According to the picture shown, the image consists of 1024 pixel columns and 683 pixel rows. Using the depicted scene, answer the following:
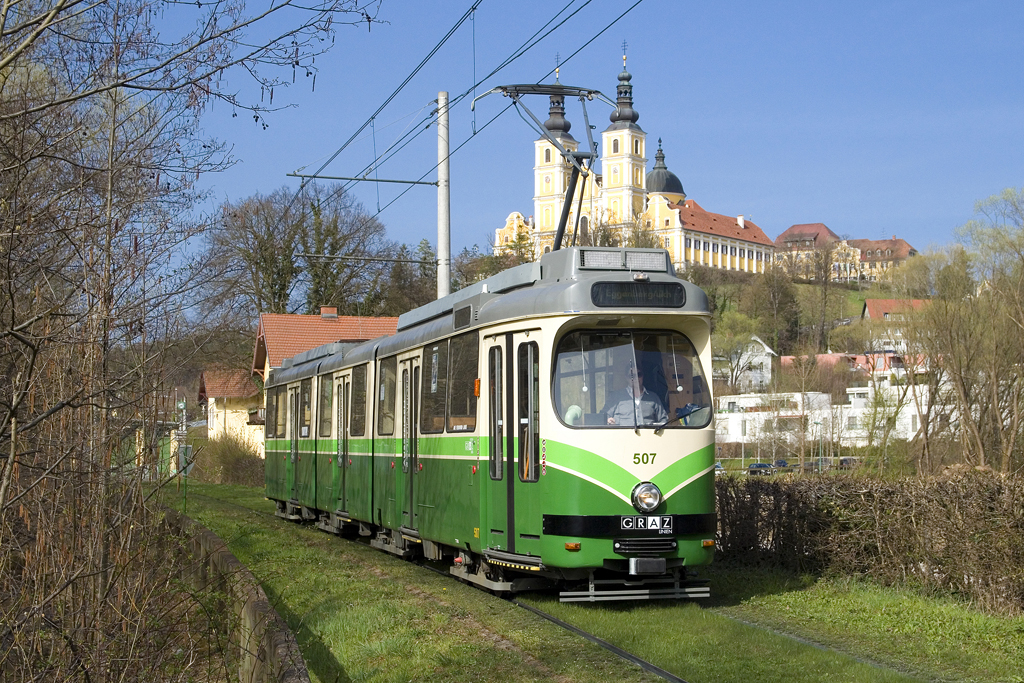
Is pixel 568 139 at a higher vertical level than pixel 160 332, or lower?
higher

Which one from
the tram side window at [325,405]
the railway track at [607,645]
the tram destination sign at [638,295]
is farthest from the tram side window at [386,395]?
the tram destination sign at [638,295]

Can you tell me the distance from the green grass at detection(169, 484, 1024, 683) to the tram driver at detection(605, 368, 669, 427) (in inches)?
70.4

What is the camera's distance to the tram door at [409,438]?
48.1ft

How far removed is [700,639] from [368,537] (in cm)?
1153

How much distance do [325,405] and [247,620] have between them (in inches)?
422

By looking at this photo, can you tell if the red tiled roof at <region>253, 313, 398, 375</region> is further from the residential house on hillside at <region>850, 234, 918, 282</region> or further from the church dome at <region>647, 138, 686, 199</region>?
the church dome at <region>647, 138, 686, 199</region>

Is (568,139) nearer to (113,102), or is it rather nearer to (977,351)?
(977,351)

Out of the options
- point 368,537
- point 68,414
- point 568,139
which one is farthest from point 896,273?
point 568,139

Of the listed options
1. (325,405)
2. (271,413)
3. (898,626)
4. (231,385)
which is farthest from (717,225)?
(898,626)

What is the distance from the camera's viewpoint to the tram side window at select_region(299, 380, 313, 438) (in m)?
21.6

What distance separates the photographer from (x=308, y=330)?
49.4m

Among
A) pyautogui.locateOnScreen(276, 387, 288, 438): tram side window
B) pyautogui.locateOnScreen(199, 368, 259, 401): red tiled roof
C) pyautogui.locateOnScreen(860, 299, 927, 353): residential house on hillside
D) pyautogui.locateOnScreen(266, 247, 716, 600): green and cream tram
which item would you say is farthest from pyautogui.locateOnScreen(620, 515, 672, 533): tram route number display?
pyautogui.locateOnScreen(199, 368, 259, 401): red tiled roof

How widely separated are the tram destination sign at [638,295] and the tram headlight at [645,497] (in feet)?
5.56

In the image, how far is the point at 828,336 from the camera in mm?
94188
